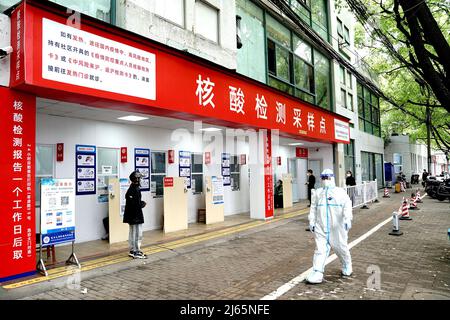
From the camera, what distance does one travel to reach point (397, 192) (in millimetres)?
23594

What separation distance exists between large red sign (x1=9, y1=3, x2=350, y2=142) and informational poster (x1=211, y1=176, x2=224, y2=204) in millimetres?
2050

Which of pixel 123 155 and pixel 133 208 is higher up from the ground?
pixel 123 155

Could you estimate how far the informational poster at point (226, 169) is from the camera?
12359 mm

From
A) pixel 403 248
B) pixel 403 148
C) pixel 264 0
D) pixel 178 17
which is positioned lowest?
pixel 403 248

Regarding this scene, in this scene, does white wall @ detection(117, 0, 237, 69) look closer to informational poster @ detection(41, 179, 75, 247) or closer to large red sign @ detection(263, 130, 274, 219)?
large red sign @ detection(263, 130, 274, 219)

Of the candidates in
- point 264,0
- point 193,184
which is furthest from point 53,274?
point 264,0

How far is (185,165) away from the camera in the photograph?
1070 cm

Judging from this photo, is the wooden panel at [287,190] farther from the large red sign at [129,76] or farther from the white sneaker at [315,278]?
the white sneaker at [315,278]

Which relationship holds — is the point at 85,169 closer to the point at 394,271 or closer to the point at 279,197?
the point at 394,271

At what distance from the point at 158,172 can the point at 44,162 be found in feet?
10.7

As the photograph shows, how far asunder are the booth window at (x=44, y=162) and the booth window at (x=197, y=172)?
4.57m

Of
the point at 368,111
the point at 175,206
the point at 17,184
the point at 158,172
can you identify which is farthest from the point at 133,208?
the point at 368,111

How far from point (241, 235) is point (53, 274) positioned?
4745 millimetres
